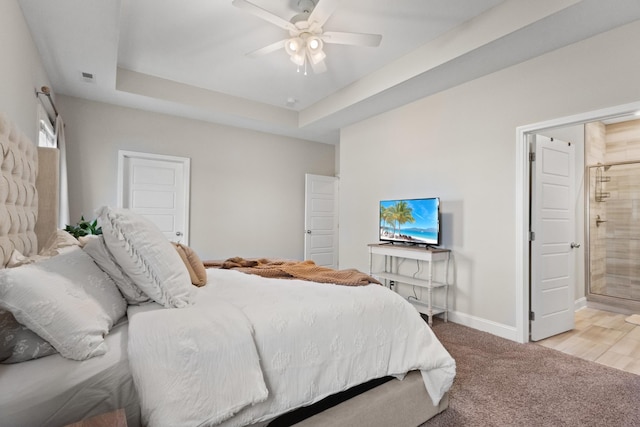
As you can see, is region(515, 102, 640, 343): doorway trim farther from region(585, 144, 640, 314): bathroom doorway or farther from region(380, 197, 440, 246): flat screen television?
region(585, 144, 640, 314): bathroom doorway

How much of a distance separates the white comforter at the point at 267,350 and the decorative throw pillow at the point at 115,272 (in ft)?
0.31

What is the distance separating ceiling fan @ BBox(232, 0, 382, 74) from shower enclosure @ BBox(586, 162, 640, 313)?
Result: 3.87m

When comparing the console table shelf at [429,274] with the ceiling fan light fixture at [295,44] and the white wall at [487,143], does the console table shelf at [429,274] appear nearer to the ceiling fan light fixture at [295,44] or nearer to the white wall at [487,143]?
the white wall at [487,143]

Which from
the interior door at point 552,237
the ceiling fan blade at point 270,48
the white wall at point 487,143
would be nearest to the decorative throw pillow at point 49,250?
the ceiling fan blade at point 270,48

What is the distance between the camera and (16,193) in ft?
5.42

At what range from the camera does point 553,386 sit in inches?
86.5

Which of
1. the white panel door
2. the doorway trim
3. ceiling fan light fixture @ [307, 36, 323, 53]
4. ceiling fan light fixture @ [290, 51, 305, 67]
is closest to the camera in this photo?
ceiling fan light fixture @ [307, 36, 323, 53]

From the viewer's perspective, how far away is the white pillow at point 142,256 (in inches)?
54.9

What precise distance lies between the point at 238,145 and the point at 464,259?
389 centimetres

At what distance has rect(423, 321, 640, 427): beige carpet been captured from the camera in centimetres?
184

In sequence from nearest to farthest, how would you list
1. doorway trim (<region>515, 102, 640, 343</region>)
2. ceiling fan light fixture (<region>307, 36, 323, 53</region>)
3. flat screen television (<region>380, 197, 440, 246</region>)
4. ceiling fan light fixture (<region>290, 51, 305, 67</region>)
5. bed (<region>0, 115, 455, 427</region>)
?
bed (<region>0, 115, 455, 427</region>) < ceiling fan light fixture (<region>307, 36, 323, 53</region>) < ceiling fan light fixture (<region>290, 51, 305, 67</region>) < doorway trim (<region>515, 102, 640, 343</region>) < flat screen television (<region>380, 197, 440, 246</region>)

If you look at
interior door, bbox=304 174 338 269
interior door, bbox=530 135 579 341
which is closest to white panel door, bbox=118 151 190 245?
interior door, bbox=304 174 338 269

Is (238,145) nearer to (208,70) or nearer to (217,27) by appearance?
(208,70)

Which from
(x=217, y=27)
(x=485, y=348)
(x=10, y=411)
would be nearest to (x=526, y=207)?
(x=485, y=348)
